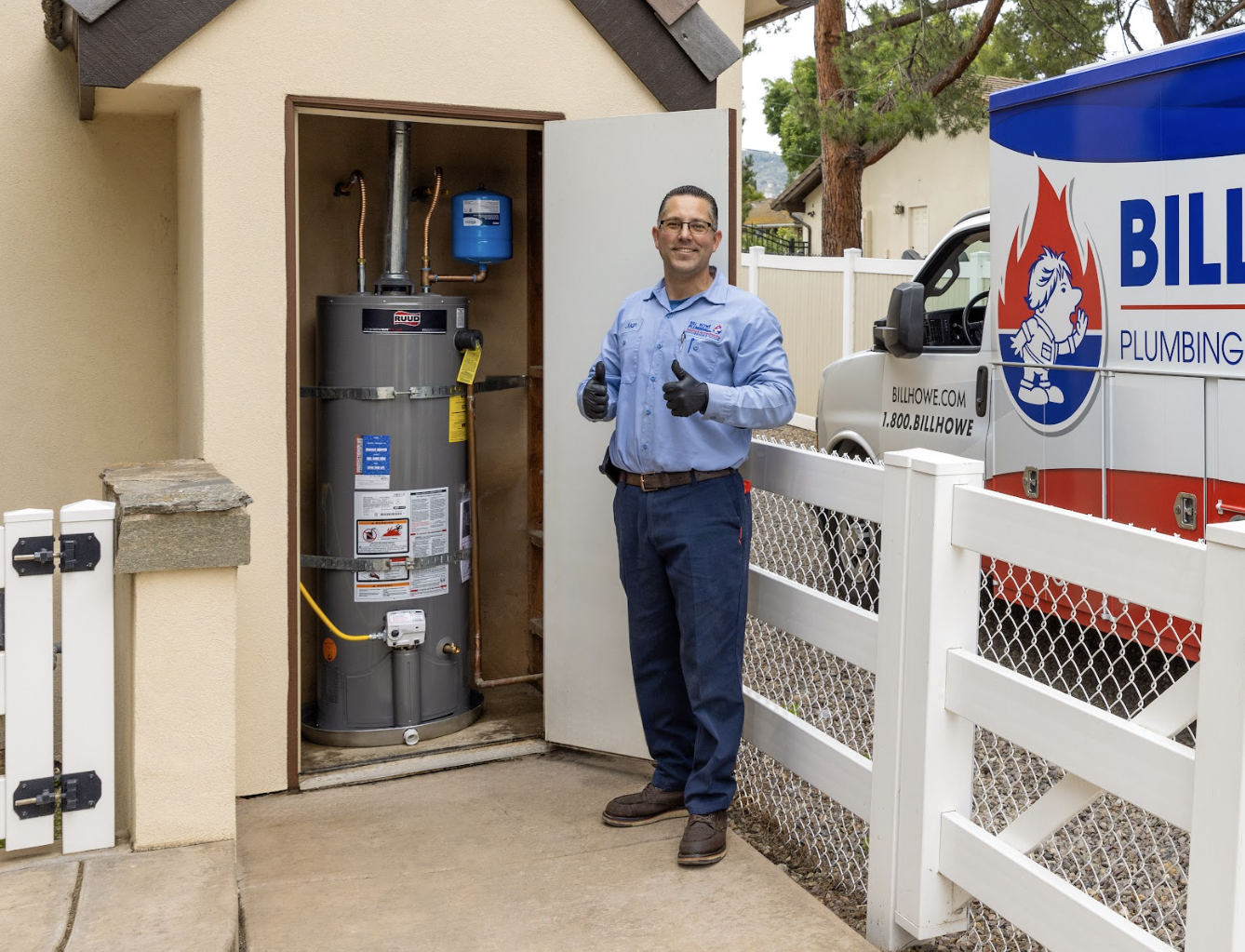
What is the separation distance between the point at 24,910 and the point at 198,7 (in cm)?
282

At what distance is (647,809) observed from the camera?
4.31m

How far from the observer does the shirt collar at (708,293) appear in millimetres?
4031

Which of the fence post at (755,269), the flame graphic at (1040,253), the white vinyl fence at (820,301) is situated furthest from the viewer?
the fence post at (755,269)

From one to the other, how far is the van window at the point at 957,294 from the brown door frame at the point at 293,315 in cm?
348

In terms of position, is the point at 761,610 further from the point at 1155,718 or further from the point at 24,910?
the point at 24,910

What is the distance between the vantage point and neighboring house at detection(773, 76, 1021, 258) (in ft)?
92.9

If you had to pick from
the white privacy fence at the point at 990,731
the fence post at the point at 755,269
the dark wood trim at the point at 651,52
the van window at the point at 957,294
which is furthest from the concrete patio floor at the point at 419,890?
the fence post at the point at 755,269

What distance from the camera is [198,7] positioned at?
4340 mm

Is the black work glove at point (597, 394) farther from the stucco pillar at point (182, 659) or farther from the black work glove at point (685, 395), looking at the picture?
the stucco pillar at point (182, 659)

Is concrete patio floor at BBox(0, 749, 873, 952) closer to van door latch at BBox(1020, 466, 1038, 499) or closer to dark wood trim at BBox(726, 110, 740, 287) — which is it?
dark wood trim at BBox(726, 110, 740, 287)

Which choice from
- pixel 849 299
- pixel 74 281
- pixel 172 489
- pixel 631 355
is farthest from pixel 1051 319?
pixel 849 299

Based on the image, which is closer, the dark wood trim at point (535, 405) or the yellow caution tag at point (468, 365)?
the yellow caution tag at point (468, 365)

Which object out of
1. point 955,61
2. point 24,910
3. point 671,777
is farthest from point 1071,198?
point 955,61

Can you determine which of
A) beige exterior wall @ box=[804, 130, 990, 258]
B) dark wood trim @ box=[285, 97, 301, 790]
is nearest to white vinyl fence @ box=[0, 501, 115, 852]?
dark wood trim @ box=[285, 97, 301, 790]
